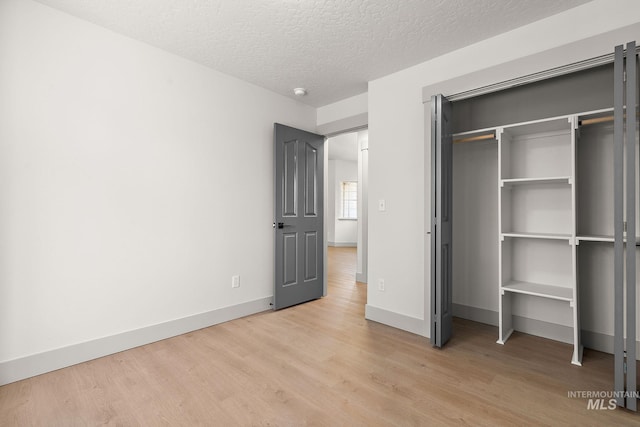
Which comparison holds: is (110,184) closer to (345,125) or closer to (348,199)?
(345,125)

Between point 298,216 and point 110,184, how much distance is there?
78.4 inches

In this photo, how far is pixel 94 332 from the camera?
2.40 m

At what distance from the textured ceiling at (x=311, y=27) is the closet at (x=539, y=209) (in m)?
0.57

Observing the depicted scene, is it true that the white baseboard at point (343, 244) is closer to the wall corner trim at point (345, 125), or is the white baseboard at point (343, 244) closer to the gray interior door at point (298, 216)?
the gray interior door at point (298, 216)

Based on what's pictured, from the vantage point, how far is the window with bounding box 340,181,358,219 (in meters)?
10.2

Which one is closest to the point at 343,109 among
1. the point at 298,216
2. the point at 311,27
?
the point at 298,216

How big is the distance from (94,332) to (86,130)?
61.9 inches

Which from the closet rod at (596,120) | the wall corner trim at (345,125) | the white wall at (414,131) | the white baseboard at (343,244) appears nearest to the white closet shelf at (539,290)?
the white wall at (414,131)

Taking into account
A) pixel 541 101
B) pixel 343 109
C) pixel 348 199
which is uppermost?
pixel 343 109

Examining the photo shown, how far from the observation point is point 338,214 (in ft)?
33.2

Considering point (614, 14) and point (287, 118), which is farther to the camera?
point (287, 118)

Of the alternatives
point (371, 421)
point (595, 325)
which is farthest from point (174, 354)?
point (595, 325)

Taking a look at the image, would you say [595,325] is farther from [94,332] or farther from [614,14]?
[94,332]

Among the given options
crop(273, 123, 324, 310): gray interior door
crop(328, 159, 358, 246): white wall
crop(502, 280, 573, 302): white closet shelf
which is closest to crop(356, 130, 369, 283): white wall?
crop(273, 123, 324, 310): gray interior door
